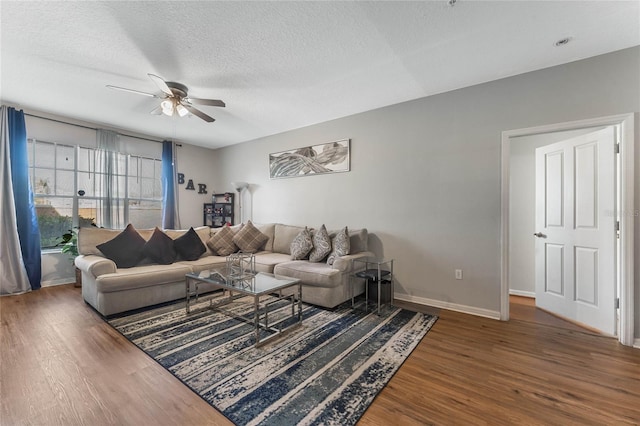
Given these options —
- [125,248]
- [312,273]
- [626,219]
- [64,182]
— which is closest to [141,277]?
[125,248]

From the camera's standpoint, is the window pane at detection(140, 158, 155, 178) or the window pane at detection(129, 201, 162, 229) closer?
the window pane at detection(129, 201, 162, 229)

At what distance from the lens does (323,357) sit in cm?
201

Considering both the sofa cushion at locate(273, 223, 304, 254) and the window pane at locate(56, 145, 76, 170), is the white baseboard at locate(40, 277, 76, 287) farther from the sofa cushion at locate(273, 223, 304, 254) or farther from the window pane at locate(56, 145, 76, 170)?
the sofa cushion at locate(273, 223, 304, 254)

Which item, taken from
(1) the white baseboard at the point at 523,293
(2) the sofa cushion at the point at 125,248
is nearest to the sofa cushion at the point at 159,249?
(2) the sofa cushion at the point at 125,248

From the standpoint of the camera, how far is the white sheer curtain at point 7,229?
3.47 meters

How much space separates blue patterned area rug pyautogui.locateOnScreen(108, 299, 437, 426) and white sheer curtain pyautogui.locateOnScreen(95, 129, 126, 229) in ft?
8.10

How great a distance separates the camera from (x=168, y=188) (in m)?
5.13

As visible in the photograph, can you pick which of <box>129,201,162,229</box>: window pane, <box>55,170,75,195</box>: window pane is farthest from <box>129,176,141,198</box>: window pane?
<box>55,170,75,195</box>: window pane

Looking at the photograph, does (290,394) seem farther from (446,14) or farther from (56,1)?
(56,1)

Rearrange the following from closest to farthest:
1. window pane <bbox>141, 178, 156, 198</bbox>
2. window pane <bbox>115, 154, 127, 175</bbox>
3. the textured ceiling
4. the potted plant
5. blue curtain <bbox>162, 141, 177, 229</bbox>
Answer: the textured ceiling < the potted plant < window pane <bbox>115, 154, 127, 175</bbox> < window pane <bbox>141, 178, 156, 198</bbox> < blue curtain <bbox>162, 141, 177, 229</bbox>

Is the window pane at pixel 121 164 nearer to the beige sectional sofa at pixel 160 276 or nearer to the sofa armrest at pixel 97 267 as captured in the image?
the beige sectional sofa at pixel 160 276

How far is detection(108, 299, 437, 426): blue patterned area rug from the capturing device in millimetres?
1502

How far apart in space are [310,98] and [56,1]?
2280mm

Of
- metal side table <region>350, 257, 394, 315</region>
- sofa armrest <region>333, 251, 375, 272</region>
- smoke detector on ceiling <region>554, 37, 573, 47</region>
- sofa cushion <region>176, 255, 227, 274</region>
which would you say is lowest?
metal side table <region>350, 257, 394, 315</region>
